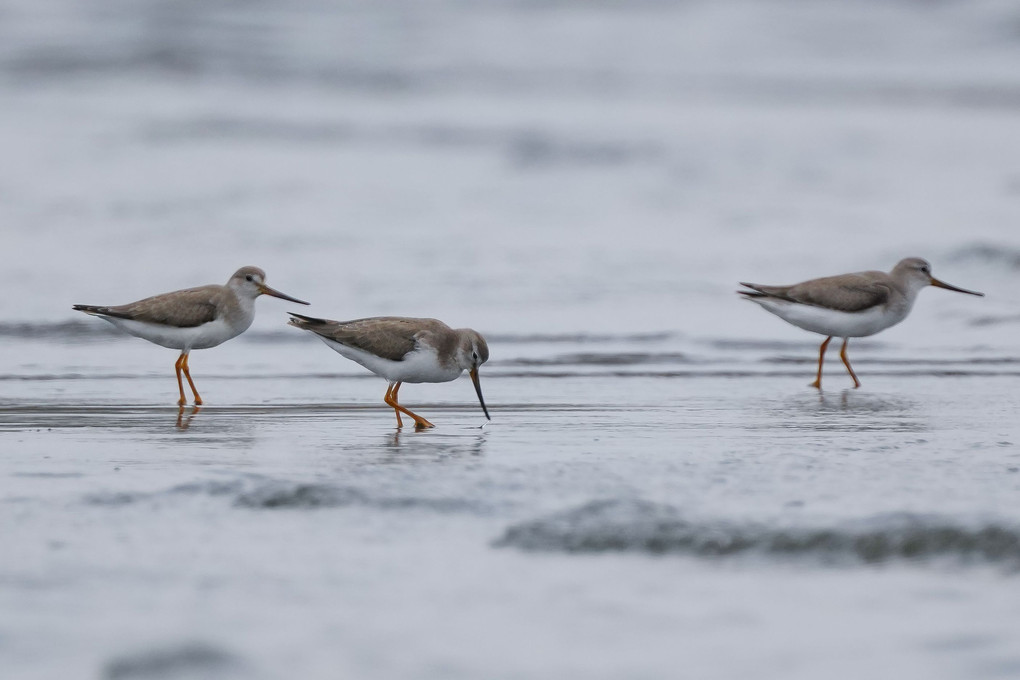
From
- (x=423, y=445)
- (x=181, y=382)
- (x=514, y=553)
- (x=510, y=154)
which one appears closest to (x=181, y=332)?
(x=181, y=382)

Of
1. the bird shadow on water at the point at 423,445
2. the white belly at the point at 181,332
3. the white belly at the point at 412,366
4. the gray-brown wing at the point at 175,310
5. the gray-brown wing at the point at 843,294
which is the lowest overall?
the bird shadow on water at the point at 423,445

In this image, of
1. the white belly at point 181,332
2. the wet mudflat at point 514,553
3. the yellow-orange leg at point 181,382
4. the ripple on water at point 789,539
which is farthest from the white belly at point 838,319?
the ripple on water at point 789,539

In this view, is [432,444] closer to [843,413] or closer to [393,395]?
[393,395]

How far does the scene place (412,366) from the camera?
6469mm

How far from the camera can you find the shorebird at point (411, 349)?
6469mm

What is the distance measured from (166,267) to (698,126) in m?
10.8

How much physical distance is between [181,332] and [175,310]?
0.46ft

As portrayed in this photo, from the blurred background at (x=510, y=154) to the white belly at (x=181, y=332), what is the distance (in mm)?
2339

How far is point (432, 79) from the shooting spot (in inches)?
973

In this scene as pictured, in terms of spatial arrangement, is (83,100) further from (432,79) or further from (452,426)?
(452,426)

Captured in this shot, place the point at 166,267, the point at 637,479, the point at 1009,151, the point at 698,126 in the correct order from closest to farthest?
1. the point at 637,479
2. the point at 166,267
3. the point at 1009,151
4. the point at 698,126

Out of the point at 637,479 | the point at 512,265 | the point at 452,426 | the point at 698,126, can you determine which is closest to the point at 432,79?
the point at 698,126

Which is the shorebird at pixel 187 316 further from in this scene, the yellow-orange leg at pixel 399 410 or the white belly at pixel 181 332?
the yellow-orange leg at pixel 399 410

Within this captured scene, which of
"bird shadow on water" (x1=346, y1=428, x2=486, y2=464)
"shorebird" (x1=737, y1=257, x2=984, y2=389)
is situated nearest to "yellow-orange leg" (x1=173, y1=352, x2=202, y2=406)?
"bird shadow on water" (x1=346, y1=428, x2=486, y2=464)
